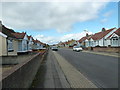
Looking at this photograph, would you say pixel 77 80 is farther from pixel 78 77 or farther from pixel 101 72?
pixel 101 72

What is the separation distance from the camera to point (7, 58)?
10453 mm

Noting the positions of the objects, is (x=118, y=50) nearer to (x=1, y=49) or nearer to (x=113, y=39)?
(x=113, y=39)

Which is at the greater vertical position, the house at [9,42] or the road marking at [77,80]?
the house at [9,42]

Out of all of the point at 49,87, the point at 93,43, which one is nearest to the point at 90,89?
the point at 49,87

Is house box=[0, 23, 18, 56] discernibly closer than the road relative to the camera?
No

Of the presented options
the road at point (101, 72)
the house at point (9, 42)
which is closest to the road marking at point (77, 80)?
the road at point (101, 72)

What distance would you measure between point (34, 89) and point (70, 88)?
1.54 m

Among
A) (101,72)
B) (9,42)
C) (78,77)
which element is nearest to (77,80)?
(78,77)

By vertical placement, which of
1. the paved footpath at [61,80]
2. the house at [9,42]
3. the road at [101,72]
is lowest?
the paved footpath at [61,80]

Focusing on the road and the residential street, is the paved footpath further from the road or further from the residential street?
the road

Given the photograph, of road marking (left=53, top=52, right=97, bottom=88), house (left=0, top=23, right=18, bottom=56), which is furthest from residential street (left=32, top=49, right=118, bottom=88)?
house (left=0, top=23, right=18, bottom=56)

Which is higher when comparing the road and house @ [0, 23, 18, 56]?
house @ [0, 23, 18, 56]

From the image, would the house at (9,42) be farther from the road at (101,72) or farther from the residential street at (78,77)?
the road at (101,72)

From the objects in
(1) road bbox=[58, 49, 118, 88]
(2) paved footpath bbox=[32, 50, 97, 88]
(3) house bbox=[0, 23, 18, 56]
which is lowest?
(2) paved footpath bbox=[32, 50, 97, 88]
